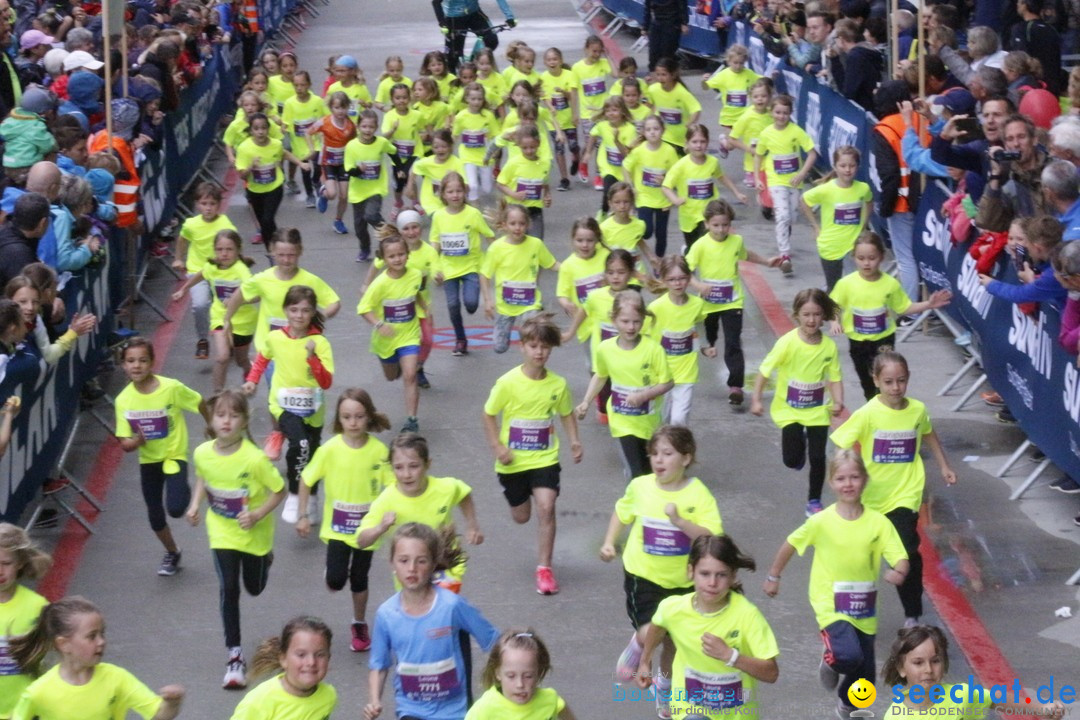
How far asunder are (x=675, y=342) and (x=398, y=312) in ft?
7.64

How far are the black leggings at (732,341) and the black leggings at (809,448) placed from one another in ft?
7.90

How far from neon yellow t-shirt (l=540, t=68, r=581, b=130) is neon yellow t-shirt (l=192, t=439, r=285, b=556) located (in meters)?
13.0

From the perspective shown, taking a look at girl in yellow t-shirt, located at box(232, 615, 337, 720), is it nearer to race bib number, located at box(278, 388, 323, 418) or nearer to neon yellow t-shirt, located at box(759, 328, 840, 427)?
race bib number, located at box(278, 388, 323, 418)

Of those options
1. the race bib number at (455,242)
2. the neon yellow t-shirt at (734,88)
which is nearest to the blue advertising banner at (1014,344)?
the race bib number at (455,242)

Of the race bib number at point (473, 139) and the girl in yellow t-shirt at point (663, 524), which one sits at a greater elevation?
the girl in yellow t-shirt at point (663, 524)

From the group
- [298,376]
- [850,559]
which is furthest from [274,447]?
[850,559]

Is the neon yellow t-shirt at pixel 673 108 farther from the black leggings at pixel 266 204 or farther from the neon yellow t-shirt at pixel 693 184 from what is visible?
the black leggings at pixel 266 204

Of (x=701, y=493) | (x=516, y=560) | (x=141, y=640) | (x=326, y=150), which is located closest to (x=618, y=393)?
(x=516, y=560)

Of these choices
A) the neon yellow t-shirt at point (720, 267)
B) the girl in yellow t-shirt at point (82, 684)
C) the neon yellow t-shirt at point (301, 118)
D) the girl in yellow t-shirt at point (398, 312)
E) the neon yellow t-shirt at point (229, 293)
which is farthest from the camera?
the neon yellow t-shirt at point (301, 118)

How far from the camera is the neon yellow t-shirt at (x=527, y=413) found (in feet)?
34.5

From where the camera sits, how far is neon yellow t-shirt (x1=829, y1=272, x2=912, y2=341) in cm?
1239

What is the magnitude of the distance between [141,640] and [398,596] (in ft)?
10.1

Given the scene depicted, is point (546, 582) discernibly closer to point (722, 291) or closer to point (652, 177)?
point (722, 291)

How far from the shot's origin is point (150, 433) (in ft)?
35.1
